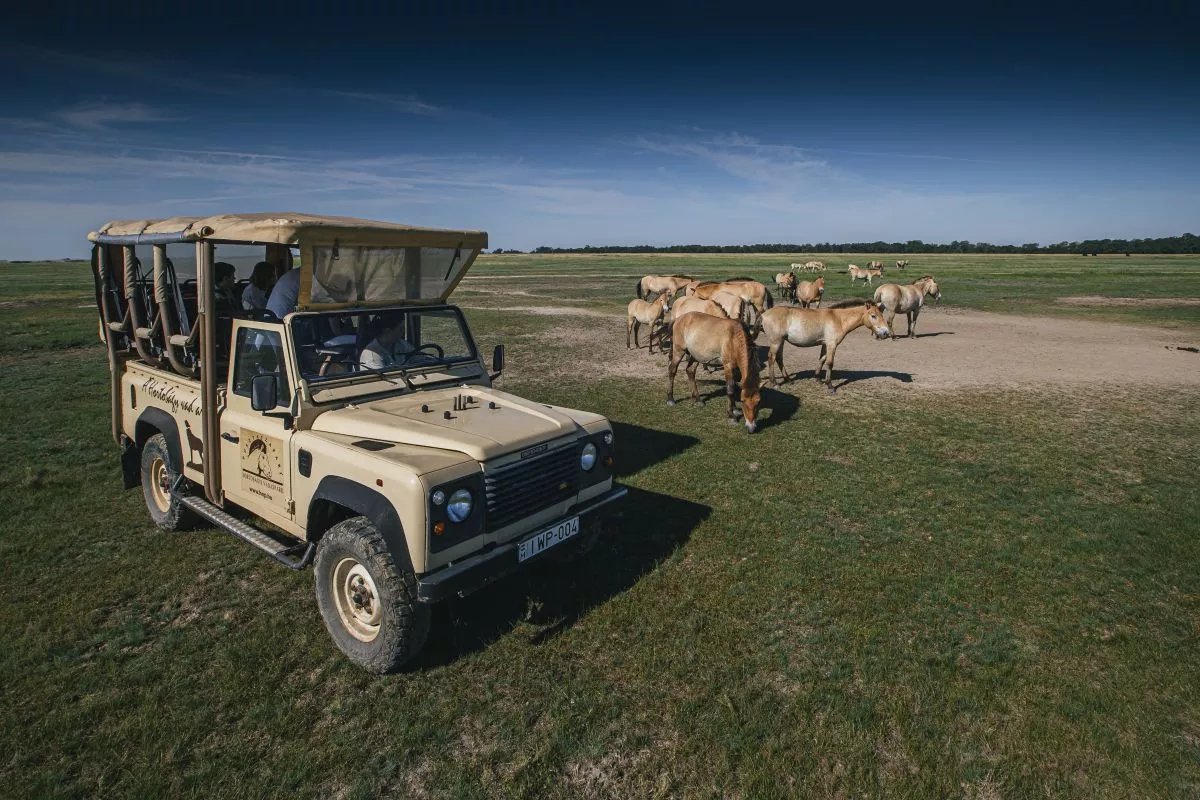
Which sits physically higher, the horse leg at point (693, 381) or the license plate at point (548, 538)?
the horse leg at point (693, 381)

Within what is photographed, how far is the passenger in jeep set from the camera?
5.91 m

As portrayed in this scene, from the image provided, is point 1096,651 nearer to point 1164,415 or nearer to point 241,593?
point 241,593

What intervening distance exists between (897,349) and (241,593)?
1998 centimetres

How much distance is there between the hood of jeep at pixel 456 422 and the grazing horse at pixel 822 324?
10.5 metres

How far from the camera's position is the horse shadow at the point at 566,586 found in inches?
203

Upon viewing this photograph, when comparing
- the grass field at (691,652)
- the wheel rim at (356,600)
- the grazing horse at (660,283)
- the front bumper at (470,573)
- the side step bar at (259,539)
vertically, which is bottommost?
the grass field at (691,652)

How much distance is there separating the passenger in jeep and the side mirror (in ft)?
3.10

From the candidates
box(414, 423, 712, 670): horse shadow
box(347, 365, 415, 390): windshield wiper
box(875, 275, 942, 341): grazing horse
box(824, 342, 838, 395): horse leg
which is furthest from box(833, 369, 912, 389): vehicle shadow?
box(347, 365, 415, 390): windshield wiper

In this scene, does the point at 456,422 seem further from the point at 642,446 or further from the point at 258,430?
the point at 642,446

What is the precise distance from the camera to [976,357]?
18.8m

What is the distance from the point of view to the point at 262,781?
3770 mm

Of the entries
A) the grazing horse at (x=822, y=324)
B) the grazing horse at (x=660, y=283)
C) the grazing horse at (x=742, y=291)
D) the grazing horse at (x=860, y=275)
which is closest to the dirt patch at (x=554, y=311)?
the grazing horse at (x=660, y=283)

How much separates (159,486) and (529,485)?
4.85 metres

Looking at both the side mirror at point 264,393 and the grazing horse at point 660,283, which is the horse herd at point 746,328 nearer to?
the grazing horse at point 660,283
